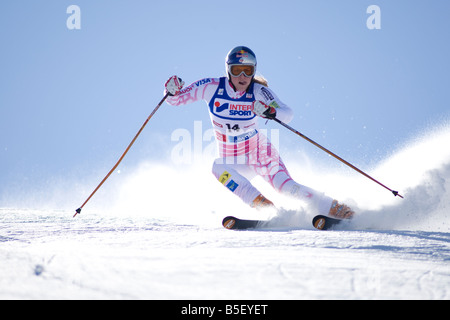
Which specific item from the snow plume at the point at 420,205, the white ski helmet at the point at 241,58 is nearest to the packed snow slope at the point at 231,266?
the snow plume at the point at 420,205

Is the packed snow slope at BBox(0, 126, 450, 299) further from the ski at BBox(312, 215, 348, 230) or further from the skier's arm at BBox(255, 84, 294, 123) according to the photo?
the skier's arm at BBox(255, 84, 294, 123)

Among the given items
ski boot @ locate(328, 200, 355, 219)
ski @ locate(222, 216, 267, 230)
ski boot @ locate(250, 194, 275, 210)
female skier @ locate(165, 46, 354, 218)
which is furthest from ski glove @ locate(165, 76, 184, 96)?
ski boot @ locate(328, 200, 355, 219)

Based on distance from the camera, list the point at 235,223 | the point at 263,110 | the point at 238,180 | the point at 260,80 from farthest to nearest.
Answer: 1. the point at 260,80
2. the point at 238,180
3. the point at 263,110
4. the point at 235,223

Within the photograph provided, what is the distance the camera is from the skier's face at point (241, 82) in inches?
210

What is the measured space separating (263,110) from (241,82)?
1.91 ft

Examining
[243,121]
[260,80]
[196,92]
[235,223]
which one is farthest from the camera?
[260,80]

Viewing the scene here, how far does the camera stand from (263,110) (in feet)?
16.5

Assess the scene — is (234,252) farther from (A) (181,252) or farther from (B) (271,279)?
(B) (271,279)

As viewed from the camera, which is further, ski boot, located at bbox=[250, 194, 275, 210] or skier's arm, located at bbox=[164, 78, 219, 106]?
skier's arm, located at bbox=[164, 78, 219, 106]

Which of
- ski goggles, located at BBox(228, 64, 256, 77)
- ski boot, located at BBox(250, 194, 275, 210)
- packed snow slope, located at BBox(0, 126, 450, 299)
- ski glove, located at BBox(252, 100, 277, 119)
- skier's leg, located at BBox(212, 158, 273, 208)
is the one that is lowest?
packed snow slope, located at BBox(0, 126, 450, 299)

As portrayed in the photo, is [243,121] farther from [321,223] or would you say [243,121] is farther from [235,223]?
[321,223]

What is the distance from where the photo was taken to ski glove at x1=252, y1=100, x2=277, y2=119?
502cm

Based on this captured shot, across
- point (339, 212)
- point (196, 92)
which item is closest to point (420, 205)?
point (339, 212)
